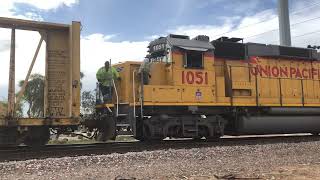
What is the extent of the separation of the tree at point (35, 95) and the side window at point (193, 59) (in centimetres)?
519

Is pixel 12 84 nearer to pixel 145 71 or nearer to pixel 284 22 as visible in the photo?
pixel 145 71

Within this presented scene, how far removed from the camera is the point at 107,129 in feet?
43.0

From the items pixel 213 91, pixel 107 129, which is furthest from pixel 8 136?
pixel 213 91

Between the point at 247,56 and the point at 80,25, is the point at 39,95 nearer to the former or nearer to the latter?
the point at 80,25

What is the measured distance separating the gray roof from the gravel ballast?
14.7ft

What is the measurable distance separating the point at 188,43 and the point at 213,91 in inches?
76.4

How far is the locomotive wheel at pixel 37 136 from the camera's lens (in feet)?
37.3

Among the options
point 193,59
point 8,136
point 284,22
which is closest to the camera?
point 8,136

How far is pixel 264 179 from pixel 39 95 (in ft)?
22.9

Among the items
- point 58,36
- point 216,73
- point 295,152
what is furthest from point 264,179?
point 216,73

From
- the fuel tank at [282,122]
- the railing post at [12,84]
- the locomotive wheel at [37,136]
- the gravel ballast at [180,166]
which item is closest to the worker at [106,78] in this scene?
the locomotive wheel at [37,136]

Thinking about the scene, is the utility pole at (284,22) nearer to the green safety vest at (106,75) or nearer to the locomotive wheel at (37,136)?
the green safety vest at (106,75)

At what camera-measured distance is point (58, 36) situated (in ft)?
39.1

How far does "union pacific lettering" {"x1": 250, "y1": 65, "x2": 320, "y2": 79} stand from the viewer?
16.4m
